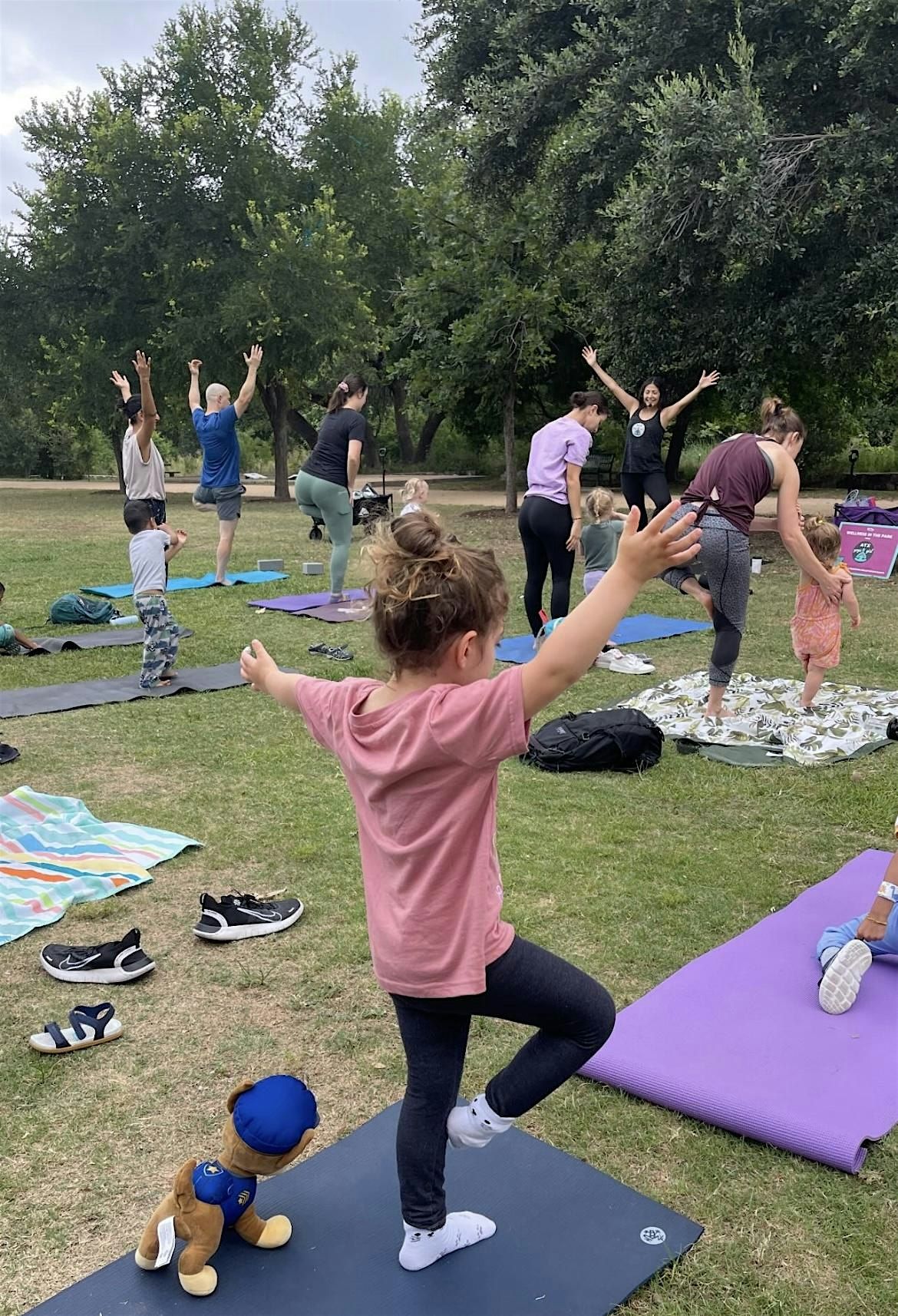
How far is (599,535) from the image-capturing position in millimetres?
8195

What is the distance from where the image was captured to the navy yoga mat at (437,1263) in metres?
2.19

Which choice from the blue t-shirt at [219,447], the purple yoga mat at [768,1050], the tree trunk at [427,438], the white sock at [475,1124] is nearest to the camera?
the white sock at [475,1124]

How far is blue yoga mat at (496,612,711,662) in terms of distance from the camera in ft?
27.1

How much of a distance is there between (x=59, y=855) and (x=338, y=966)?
1.52 meters

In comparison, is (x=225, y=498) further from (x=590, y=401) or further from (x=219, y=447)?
(x=590, y=401)

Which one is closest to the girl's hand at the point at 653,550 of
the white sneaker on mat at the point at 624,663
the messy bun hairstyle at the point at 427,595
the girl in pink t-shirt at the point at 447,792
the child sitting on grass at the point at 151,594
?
the girl in pink t-shirt at the point at 447,792

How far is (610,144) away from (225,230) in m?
14.7

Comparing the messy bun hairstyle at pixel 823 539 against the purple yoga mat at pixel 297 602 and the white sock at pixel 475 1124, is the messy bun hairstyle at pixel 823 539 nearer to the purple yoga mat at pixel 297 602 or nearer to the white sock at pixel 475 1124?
the purple yoga mat at pixel 297 602

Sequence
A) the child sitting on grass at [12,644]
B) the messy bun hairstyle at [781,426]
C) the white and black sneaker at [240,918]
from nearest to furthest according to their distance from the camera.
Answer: the white and black sneaker at [240,918]
the messy bun hairstyle at [781,426]
the child sitting on grass at [12,644]

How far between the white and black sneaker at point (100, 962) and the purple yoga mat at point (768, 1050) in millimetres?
1542

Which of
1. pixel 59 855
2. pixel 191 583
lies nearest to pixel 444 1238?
pixel 59 855

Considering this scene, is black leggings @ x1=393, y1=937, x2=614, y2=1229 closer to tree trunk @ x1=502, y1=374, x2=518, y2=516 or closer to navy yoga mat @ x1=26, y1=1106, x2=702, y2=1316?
navy yoga mat @ x1=26, y1=1106, x2=702, y2=1316

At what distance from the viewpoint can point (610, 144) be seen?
12.4m

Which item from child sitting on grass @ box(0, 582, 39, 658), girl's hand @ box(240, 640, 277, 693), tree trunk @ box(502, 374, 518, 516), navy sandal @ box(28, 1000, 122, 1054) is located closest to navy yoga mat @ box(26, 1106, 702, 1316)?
navy sandal @ box(28, 1000, 122, 1054)
